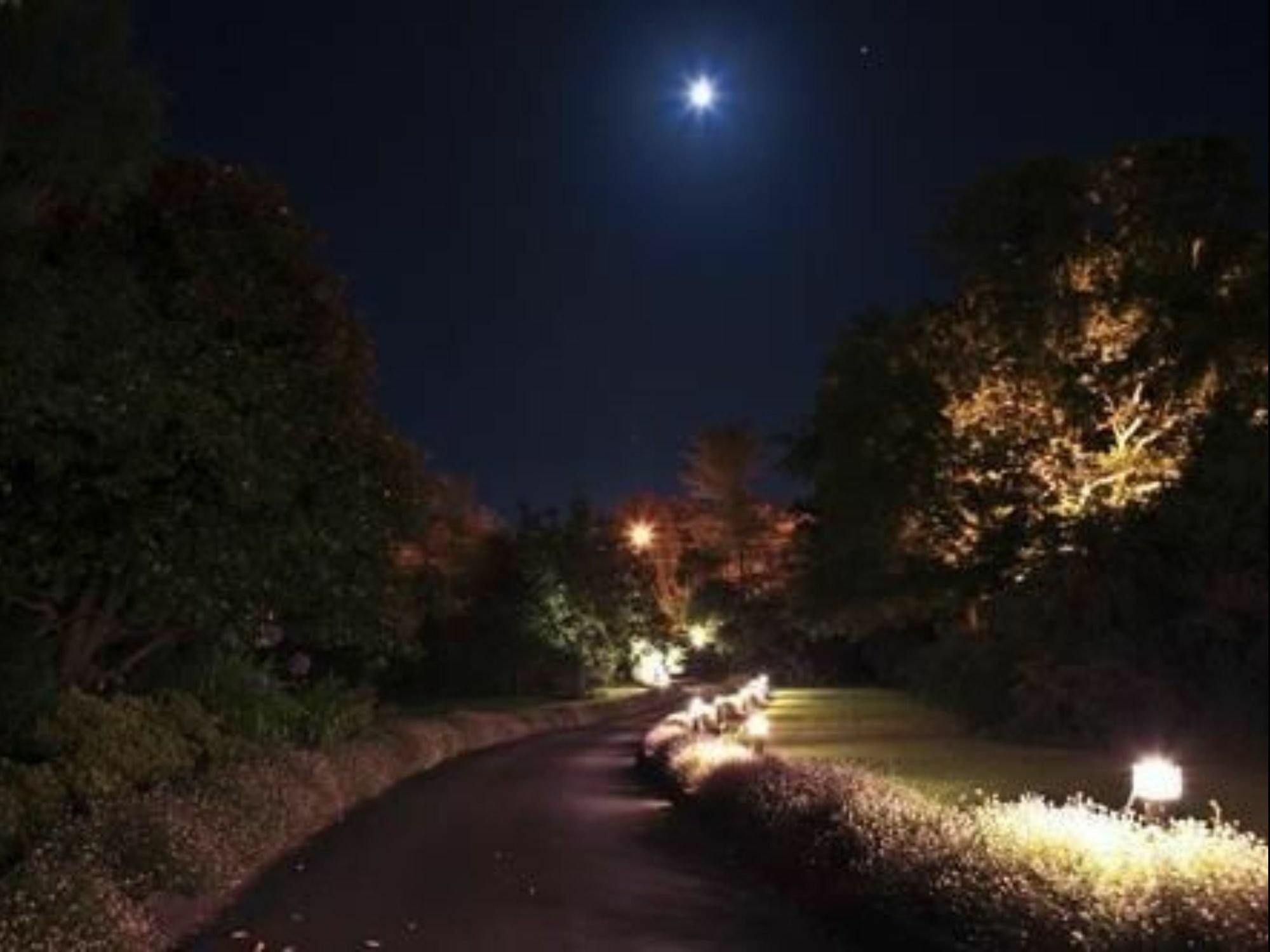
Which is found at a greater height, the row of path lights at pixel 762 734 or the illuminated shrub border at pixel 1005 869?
the row of path lights at pixel 762 734

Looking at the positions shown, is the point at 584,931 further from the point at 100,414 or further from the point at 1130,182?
the point at 1130,182

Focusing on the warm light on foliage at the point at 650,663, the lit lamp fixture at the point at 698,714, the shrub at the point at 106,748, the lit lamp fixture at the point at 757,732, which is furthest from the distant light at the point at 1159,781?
the warm light on foliage at the point at 650,663

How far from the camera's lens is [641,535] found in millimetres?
93312

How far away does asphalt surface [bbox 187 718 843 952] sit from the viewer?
13406mm

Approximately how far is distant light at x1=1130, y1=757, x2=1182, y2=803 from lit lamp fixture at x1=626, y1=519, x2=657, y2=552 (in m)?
69.9

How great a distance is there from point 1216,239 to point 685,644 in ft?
207

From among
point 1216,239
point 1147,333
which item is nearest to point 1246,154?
point 1216,239

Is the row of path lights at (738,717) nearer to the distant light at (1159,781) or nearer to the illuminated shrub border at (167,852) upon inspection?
the illuminated shrub border at (167,852)

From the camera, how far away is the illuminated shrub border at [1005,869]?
363 inches

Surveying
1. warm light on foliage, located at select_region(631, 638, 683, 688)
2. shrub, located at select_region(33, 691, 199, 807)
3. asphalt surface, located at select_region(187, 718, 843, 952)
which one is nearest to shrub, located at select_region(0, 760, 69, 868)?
shrub, located at select_region(33, 691, 199, 807)

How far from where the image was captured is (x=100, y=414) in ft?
56.2

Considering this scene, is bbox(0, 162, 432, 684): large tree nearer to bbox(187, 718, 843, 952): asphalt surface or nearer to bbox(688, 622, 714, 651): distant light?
bbox(187, 718, 843, 952): asphalt surface

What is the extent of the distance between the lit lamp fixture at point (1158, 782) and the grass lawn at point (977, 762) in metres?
0.10

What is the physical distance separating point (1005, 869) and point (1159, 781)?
1.18 meters
